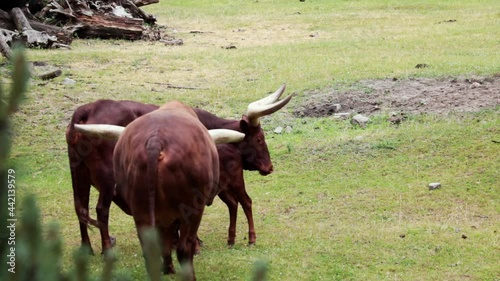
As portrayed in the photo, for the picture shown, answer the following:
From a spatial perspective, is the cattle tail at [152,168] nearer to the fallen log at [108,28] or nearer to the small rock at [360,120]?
the small rock at [360,120]

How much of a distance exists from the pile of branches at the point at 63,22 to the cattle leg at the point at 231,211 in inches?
354

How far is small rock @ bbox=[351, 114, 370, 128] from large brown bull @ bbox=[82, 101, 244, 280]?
587 centimetres

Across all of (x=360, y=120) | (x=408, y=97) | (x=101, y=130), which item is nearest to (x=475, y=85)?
(x=408, y=97)

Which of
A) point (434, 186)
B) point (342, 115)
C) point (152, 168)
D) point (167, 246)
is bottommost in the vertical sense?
point (342, 115)

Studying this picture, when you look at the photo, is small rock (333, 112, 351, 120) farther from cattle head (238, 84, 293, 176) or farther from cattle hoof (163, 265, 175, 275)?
cattle hoof (163, 265, 175, 275)

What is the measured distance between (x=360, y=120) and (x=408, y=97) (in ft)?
3.96

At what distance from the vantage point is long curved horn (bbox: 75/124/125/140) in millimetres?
7082

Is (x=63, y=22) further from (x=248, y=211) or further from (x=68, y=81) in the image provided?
(x=248, y=211)

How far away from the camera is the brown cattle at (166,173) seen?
5.95 metres

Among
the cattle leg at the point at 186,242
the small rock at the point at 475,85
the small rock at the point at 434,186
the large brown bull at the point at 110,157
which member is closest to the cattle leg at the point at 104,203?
the large brown bull at the point at 110,157

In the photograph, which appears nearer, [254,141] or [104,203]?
[104,203]

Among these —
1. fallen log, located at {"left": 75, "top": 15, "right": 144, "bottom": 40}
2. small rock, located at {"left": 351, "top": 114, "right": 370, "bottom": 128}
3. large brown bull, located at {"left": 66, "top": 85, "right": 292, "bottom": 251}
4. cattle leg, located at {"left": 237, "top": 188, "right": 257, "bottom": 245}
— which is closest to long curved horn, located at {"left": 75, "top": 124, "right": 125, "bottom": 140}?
large brown bull, located at {"left": 66, "top": 85, "right": 292, "bottom": 251}

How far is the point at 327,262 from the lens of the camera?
7.52 m

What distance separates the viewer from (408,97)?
12992 millimetres
